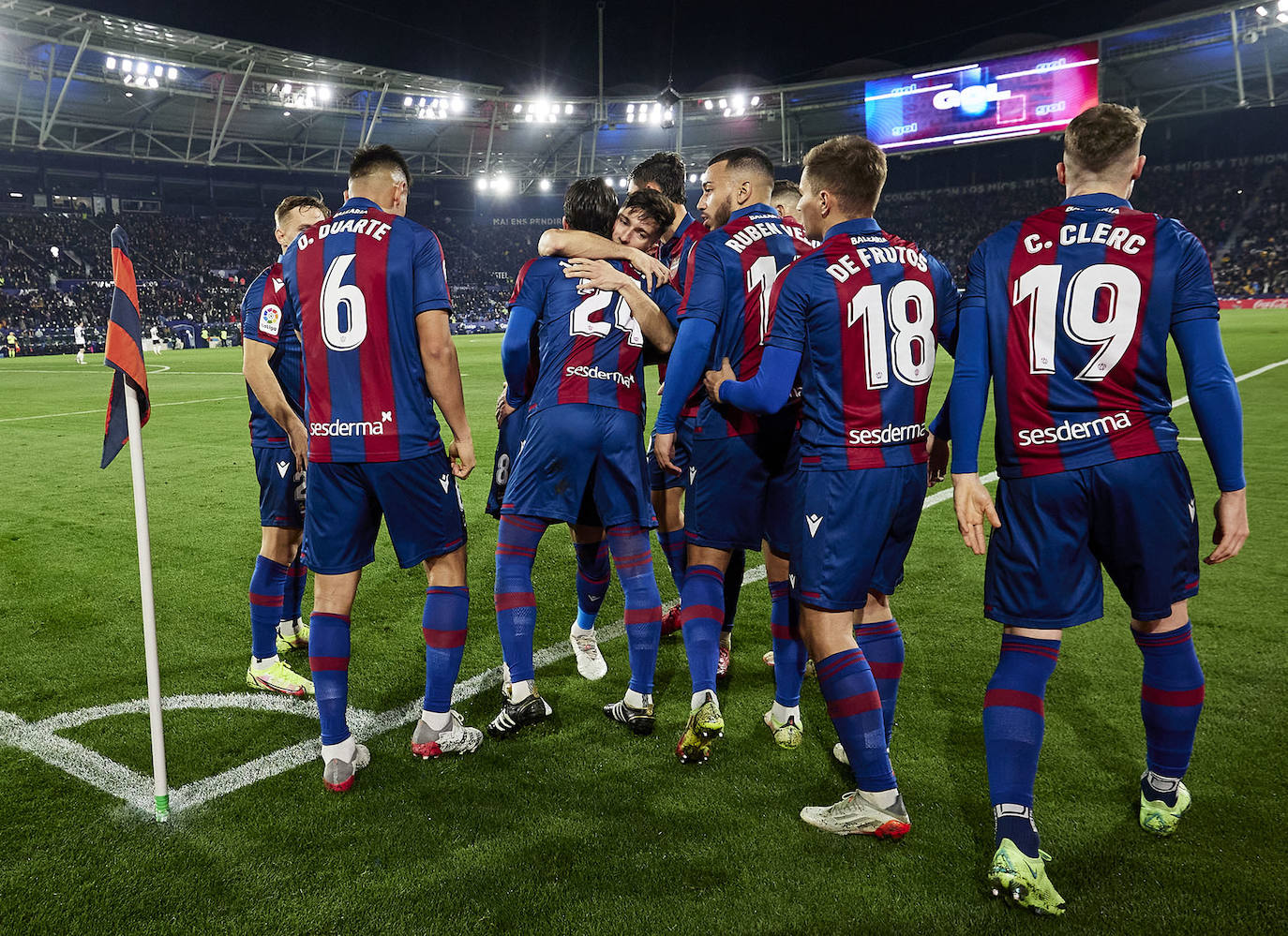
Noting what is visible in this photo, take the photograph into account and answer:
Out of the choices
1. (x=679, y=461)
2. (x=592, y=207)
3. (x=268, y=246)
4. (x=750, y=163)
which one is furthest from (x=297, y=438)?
(x=268, y=246)

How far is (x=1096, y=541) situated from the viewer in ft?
8.16

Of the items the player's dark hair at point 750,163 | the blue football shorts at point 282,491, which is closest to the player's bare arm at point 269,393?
the blue football shorts at point 282,491

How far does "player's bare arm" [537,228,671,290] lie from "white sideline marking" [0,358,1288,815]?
1.52m

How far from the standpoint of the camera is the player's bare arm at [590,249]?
3.52 m

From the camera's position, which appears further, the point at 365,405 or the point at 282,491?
the point at 282,491

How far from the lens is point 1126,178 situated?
2533 millimetres

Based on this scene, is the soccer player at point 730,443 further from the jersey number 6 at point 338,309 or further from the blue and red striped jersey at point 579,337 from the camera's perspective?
the jersey number 6 at point 338,309

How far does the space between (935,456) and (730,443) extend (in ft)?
2.55

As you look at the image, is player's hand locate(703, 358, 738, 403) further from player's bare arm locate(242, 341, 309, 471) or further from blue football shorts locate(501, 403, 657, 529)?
player's bare arm locate(242, 341, 309, 471)

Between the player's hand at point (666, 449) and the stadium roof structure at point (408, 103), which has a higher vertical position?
the stadium roof structure at point (408, 103)

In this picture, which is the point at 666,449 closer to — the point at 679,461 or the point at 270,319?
the point at 679,461

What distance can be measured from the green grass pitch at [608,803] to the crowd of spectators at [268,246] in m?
36.4

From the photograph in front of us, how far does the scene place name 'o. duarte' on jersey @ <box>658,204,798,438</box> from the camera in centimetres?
327

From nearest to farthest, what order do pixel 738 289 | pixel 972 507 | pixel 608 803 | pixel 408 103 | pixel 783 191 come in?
pixel 972 507 < pixel 608 803 < pixel 738 289 < pixel 783 191 < pixel 408 103
